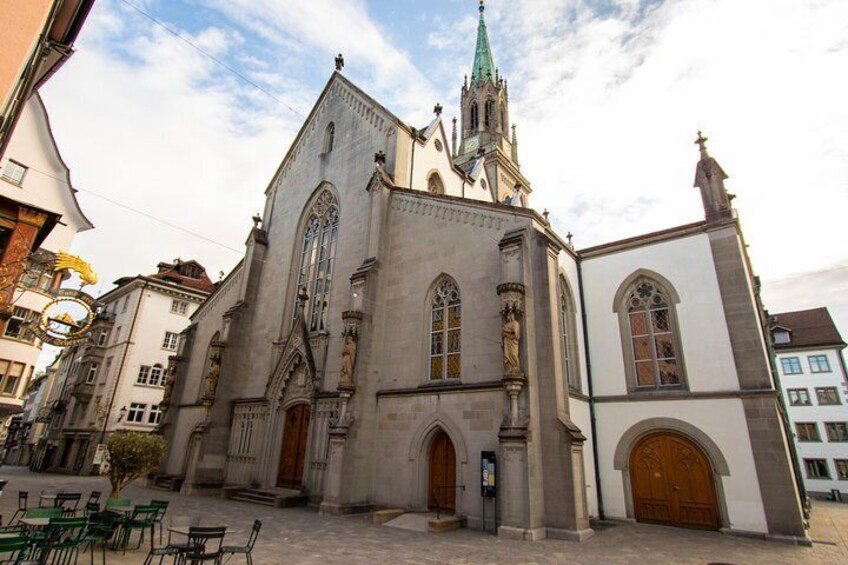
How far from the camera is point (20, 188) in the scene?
19.2m

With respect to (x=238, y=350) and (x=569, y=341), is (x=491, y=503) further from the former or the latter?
(x=238, y=350)

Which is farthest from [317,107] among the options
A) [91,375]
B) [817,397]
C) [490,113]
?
[817,397]

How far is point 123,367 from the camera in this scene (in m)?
33.0

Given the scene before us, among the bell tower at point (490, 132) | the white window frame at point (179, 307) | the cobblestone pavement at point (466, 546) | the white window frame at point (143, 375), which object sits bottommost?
the cobblestone pavement at point (466, 546)

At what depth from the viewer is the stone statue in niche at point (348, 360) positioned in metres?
15.0

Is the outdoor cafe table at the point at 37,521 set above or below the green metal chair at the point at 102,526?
above

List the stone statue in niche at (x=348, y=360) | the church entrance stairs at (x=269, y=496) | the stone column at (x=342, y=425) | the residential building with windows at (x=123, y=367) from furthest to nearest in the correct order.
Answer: the residential building with windows at (x=123, y=367), the church entrance stairs at (x=269, y=496), the stone statue in niche at (x=348, y=360), the stone column at (x=342, y=425)

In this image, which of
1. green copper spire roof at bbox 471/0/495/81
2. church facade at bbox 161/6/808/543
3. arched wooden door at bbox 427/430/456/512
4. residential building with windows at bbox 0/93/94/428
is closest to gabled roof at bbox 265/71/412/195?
church facade at bbox 161/6/808/543

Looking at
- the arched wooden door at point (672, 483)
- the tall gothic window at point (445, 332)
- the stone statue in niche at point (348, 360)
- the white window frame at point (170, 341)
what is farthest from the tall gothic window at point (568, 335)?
the white window frame at point (170, 341)

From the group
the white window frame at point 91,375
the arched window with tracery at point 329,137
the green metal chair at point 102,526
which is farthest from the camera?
the white window frame at point 91,375

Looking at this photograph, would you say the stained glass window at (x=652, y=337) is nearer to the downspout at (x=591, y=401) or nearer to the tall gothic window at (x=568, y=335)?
the downspout at (x=591, y=401)

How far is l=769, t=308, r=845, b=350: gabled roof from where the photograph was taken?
122 feet

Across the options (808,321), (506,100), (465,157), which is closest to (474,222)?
(465,157)

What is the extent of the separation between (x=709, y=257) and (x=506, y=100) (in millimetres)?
28515
